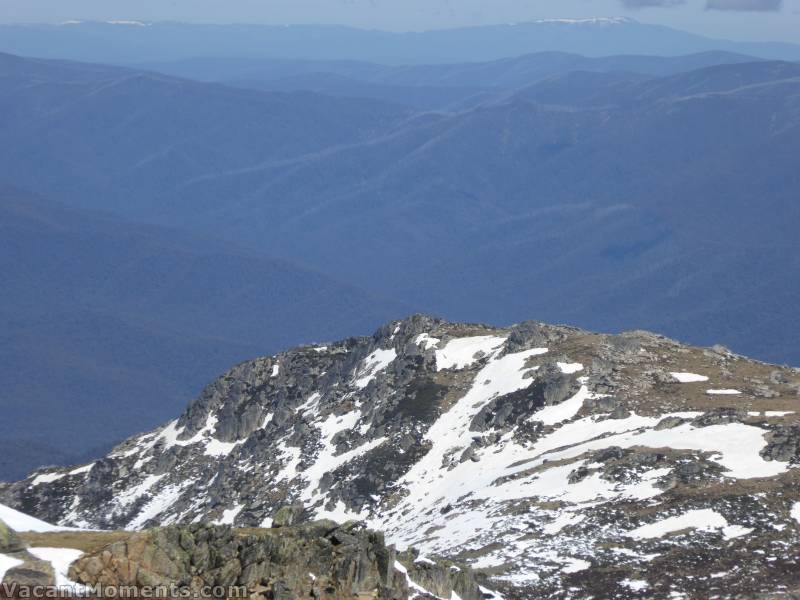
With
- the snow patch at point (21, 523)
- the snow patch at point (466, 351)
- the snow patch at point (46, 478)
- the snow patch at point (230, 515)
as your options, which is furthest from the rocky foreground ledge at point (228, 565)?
the snow patch at point (46, 478)

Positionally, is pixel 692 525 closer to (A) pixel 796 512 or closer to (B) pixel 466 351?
(A) pixel 796 512

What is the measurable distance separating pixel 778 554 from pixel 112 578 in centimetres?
2899

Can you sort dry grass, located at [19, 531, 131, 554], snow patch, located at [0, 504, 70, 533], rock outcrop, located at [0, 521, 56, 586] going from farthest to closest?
snow patch, located at [0, 504, 70, 533] → dry grass, located at [19, 531, 131, 554] → rock outcrop, located at [0, 521, 56, 586]

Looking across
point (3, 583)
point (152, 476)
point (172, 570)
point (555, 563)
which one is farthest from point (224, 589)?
point (152, 476)

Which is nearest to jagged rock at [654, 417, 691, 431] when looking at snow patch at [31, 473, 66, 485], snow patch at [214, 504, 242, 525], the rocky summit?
the rocky summit

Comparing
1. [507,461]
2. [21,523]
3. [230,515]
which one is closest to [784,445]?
[507,461]

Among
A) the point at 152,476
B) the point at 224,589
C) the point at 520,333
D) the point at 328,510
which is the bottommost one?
the point at 152,476

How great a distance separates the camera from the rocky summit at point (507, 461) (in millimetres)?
53375

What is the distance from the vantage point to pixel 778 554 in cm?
5069

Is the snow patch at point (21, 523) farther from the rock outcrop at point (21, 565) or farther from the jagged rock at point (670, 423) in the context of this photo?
the jagged rock at point (670, 423)

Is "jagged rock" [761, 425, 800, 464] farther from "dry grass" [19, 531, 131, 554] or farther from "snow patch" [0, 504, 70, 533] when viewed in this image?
"snow patch" [0, 504, 70, 533]

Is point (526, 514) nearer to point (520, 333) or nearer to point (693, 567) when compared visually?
point (693, 567)

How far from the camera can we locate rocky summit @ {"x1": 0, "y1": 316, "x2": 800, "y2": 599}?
175ft

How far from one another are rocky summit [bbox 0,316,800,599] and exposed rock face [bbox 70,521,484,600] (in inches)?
145
